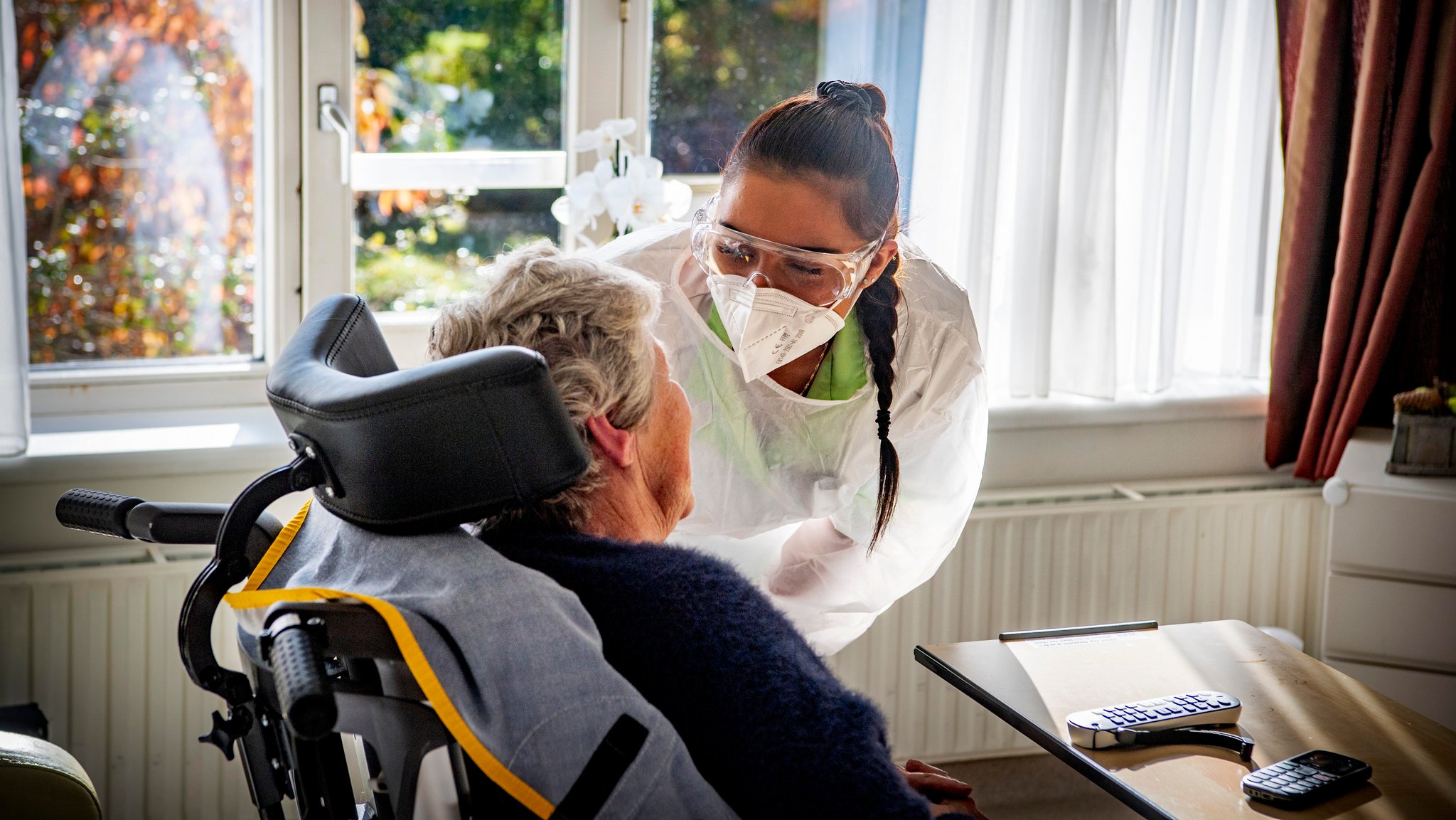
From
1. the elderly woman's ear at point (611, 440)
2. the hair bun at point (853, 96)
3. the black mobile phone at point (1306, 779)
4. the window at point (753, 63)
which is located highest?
the window at point (753, 63)

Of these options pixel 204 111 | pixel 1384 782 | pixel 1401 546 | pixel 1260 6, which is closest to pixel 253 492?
pixel 1384 782

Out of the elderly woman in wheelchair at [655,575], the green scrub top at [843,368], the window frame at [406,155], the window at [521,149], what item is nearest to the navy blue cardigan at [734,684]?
the elderly woman in wheelchair at [655,575]

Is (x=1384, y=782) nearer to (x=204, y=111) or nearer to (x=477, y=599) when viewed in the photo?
(x=477, y=599)

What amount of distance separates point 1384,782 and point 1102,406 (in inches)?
56.3

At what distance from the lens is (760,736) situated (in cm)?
89

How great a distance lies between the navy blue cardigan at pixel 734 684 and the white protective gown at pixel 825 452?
73 centimetres

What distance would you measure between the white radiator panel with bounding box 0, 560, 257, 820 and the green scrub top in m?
1.09

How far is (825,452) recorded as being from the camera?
179 centimetres

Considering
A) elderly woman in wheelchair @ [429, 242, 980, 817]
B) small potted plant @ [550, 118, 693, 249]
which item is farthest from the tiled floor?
elderly woman in wheelchair @ [429, 242, 980, 817]

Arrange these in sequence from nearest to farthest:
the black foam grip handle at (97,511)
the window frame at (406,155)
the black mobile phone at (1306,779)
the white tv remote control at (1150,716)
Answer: the black foam grip handle at (97,511) < the black mobile phone at (1306,779) < the white tv remote control at (1150,716) < the window frame at (406,155)

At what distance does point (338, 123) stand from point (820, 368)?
1.06 metres

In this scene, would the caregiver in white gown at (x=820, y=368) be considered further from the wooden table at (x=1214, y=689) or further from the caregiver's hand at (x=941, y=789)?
the caregiver's hand at (x=941, y=789)

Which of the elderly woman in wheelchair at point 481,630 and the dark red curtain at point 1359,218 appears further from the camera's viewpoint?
the dark red curtain at point 1359,218

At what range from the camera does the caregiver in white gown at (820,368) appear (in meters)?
1.57
